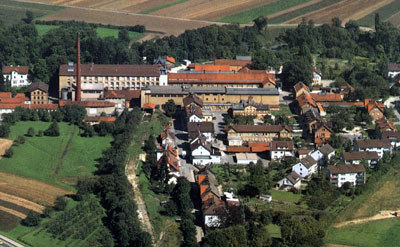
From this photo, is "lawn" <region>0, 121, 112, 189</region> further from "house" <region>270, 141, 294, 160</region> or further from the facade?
"house" <region>270, 141, 294, 160</region>

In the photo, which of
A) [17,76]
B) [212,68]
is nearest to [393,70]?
[212,68]

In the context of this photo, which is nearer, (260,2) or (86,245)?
(86,245)

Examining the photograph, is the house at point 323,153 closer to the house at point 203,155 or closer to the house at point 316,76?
the house at point 203,155

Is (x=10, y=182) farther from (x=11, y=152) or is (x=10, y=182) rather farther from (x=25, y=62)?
(x=25, y=62)

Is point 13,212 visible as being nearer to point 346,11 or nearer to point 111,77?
point 111,77

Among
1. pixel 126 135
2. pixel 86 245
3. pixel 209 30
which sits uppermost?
pixel 209 30

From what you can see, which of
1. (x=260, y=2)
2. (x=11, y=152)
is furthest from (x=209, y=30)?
(x=11, y=152)
